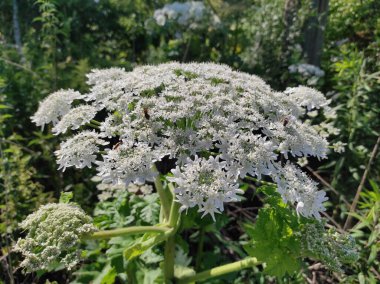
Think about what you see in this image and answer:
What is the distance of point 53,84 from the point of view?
16.5ft

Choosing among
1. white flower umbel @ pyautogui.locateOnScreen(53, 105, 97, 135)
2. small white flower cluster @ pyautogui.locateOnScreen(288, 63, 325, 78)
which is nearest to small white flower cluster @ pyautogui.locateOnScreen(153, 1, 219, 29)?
small white flower cluster @ pyautogui.locateOnScreen(288, 63, 325, 78)

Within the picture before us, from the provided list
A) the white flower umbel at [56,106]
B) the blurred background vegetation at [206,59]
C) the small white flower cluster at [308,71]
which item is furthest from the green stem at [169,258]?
the small white flower cluster at [308,71]

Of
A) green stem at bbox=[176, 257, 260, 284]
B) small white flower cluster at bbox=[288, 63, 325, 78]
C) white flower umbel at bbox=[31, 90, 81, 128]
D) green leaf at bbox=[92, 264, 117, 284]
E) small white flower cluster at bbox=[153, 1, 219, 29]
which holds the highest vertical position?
small white flower cluster at bbox=[153, 1, 219, 29]

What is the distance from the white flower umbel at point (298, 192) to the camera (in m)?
2.14

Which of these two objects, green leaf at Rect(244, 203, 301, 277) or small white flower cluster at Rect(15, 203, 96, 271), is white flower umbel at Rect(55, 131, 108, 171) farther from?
green leaf at Rect(244, 203, 301, 277)

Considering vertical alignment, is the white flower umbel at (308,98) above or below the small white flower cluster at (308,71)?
below

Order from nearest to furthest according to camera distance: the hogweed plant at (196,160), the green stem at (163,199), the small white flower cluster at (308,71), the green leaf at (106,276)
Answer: the hogweed plant at (196,160) < the green stem at (163,199) < the green leaf at (106,276) < the small white flower cluster at (308,71)

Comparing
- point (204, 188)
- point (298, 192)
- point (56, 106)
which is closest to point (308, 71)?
point (56, 106)

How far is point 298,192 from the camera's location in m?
2.16

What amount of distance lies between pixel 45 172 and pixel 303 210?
10.7 feet

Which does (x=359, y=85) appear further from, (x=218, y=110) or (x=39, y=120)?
(x=39, y=120)

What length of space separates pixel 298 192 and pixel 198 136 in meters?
0.56

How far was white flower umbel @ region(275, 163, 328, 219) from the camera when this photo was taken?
2.14 m

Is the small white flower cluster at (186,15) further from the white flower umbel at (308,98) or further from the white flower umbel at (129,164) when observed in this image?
the white flower umbel at (129,164)
